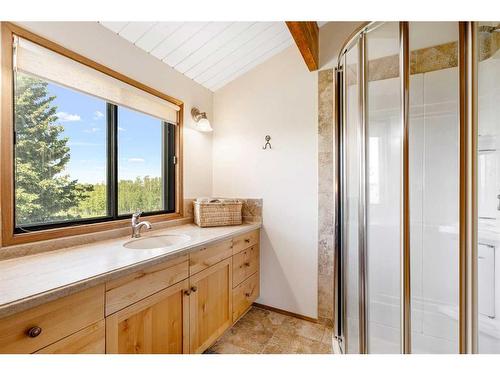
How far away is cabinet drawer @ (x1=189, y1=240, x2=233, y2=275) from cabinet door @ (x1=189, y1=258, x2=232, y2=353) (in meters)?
0.03

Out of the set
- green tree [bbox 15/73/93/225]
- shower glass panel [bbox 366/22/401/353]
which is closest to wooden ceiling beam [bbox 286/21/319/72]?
shower glass panel [bbox 366/22/401/353]

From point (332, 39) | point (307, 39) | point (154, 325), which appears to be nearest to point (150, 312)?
point (154, 325)

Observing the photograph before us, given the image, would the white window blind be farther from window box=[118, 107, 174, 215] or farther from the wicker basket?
the wicker basket

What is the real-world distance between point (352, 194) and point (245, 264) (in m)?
1.02

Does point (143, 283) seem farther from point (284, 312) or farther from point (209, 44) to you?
point (209, 44)

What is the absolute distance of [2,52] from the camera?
38.5 inches

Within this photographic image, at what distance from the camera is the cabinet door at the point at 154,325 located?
0.94m

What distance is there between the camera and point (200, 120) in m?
2.00

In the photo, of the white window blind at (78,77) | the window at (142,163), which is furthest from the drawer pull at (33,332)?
the white window blind at (78,77)

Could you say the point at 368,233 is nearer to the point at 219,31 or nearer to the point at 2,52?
the point at 219,31
